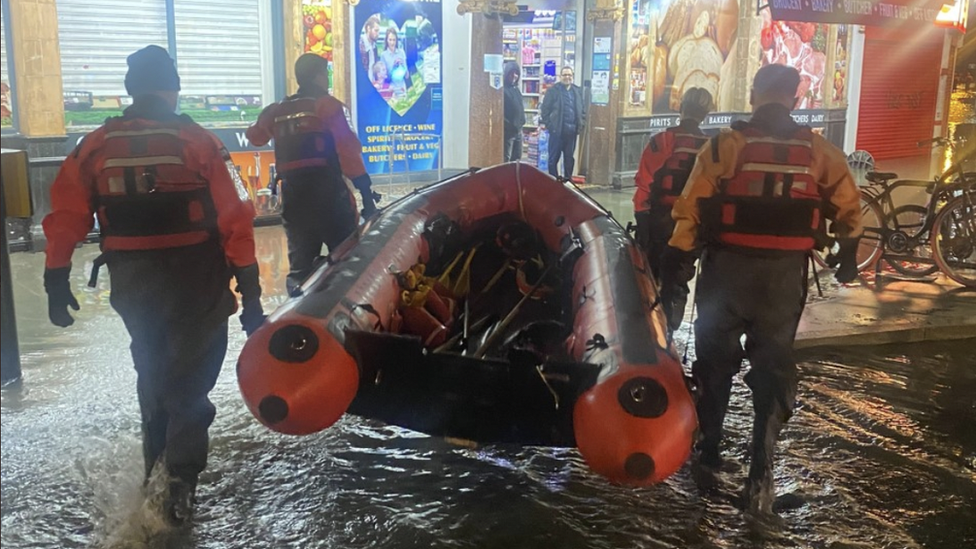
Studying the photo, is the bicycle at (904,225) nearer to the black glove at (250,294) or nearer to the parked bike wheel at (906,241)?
the parked bike wheel at (906,241)

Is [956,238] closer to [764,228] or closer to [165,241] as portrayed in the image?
[764,228]

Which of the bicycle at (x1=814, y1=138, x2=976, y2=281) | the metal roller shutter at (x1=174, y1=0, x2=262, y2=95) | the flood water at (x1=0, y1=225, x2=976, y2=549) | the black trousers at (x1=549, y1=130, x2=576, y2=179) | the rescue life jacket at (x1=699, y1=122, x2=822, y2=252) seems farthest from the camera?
the black trousers at (x1=549, y1=130, x2=576, y2=179)

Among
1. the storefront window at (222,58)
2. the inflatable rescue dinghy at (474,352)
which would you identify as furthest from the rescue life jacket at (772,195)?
the storefront window at (222,58)

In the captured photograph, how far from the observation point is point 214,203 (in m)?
3.48

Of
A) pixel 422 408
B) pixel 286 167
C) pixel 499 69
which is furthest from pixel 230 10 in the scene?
pixel 422 408

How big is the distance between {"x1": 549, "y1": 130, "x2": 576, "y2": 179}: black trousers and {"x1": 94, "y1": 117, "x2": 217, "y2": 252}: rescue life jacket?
28.9 ft

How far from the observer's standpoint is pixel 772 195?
3656mm

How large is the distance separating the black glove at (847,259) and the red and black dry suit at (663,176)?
1218mm

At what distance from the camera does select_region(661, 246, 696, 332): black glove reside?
4.09m

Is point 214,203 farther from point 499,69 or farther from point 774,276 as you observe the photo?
point 499,69

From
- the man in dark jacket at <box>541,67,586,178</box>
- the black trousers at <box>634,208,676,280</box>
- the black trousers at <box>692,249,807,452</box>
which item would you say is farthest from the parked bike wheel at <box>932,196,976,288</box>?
the man in dark jacket at <box>541,67,586,178</box>

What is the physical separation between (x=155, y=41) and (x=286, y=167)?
478 centimetres

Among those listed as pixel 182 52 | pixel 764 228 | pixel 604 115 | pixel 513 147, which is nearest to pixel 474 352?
pixel 764 228

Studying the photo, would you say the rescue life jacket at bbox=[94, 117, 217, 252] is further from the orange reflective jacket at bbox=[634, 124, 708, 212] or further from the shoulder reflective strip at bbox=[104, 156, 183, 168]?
the orange reflective jacket at bbox=[634, 124, 708, 212]
